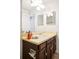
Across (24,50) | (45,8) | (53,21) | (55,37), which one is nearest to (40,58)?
(24,50)

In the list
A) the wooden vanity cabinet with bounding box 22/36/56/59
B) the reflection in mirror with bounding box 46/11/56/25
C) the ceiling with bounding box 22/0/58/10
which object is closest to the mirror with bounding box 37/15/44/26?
the reflection in mirror with bounding box 46/11/56/25

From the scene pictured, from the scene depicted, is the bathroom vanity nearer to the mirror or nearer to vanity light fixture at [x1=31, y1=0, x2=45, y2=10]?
the mirror

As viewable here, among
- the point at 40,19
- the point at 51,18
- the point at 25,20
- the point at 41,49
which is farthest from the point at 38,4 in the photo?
the point at 41,49

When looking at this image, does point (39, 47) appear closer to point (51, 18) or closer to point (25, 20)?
point (25, 20)

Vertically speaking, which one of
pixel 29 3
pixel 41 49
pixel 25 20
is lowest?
pixel 41 49

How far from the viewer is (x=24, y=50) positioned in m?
1.92

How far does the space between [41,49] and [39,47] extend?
125mm

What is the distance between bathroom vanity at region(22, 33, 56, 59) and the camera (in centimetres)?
166

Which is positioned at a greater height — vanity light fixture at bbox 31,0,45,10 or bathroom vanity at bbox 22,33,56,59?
vanity light fixture at bbox 31,0,45,10

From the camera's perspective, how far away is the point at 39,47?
1633mm

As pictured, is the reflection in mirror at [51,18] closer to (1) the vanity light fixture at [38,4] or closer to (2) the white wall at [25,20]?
(1) the vanity light fixture at [38,4]
